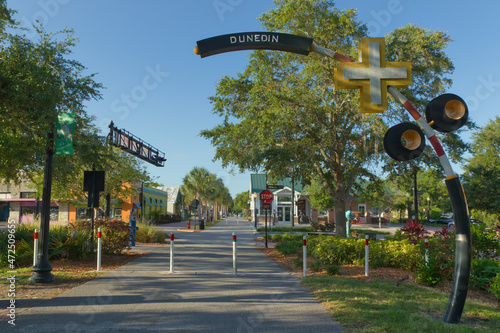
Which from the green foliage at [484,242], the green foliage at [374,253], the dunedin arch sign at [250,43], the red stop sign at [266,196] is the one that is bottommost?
the green foliage at [374,253]

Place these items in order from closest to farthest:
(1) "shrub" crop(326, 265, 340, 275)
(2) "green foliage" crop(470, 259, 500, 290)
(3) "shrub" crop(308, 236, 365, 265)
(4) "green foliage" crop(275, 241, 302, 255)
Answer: (2) "green foliage" crop(470, 259, 500, 290)
(1) "shrub" crop(326, 265, 340, 275)
(3) "shrub" crop(308, 236, 365, 265)
(4) "green foliage" crop(275, 241, 302, 255)

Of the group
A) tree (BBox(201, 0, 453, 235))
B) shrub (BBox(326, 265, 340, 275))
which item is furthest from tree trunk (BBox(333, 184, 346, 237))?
shrub (BBox(326, 265, 340, 275))

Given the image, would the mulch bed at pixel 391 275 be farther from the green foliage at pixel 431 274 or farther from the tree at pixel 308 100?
the tree at pixel 308 100

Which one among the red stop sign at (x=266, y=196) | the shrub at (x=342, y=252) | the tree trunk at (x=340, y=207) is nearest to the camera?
the shrub at (x=342, y=252)

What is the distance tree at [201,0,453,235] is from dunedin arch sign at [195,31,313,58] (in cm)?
768

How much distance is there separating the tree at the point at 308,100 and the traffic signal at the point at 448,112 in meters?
7.77

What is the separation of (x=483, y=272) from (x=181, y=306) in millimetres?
6777

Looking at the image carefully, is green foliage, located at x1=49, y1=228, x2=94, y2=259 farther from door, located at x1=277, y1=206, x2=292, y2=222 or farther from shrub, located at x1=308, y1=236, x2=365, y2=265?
door, located at x1=277, y1=206, x2=292, y2=222

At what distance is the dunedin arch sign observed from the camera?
658cm

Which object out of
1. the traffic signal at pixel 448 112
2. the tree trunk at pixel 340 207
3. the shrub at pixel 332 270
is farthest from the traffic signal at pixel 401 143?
the tree trunk at pixel 340 207

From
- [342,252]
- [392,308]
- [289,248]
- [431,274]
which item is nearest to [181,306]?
[392,308]

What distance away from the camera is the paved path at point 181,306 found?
5605 mm

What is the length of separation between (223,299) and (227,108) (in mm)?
12541

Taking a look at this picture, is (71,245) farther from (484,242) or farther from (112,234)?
(484,242)
